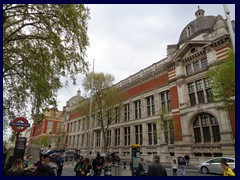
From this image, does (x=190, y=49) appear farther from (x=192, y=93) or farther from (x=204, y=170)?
(x=204, y=170)

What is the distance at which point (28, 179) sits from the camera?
4555 mm

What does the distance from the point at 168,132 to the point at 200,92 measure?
6.87 m

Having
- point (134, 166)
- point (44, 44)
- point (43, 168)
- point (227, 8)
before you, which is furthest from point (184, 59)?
point (43, 168)

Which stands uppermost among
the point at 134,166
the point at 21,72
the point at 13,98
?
the point at 21,72

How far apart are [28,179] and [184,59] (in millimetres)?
24667

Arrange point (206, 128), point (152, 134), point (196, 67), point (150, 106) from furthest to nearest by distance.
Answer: point (150, 106)
point (152, 134)
point (196, 67)
point (206, 128)

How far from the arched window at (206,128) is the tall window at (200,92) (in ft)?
6.10

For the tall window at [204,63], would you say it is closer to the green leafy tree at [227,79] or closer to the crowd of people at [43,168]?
the green leafy tree at [227,79]

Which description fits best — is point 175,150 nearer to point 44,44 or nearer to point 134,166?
point 134,166

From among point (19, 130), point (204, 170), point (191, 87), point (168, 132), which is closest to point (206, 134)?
point (168, 132)

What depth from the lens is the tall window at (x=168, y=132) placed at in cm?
2379

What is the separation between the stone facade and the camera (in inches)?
814

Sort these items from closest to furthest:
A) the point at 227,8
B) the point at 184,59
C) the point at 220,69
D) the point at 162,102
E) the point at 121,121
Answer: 1. the point at 227,8
2. the point at 220,69
3. the point at 184,59
4. the point at 162,102
5. the point at 121,121

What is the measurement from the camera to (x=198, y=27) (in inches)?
1065
